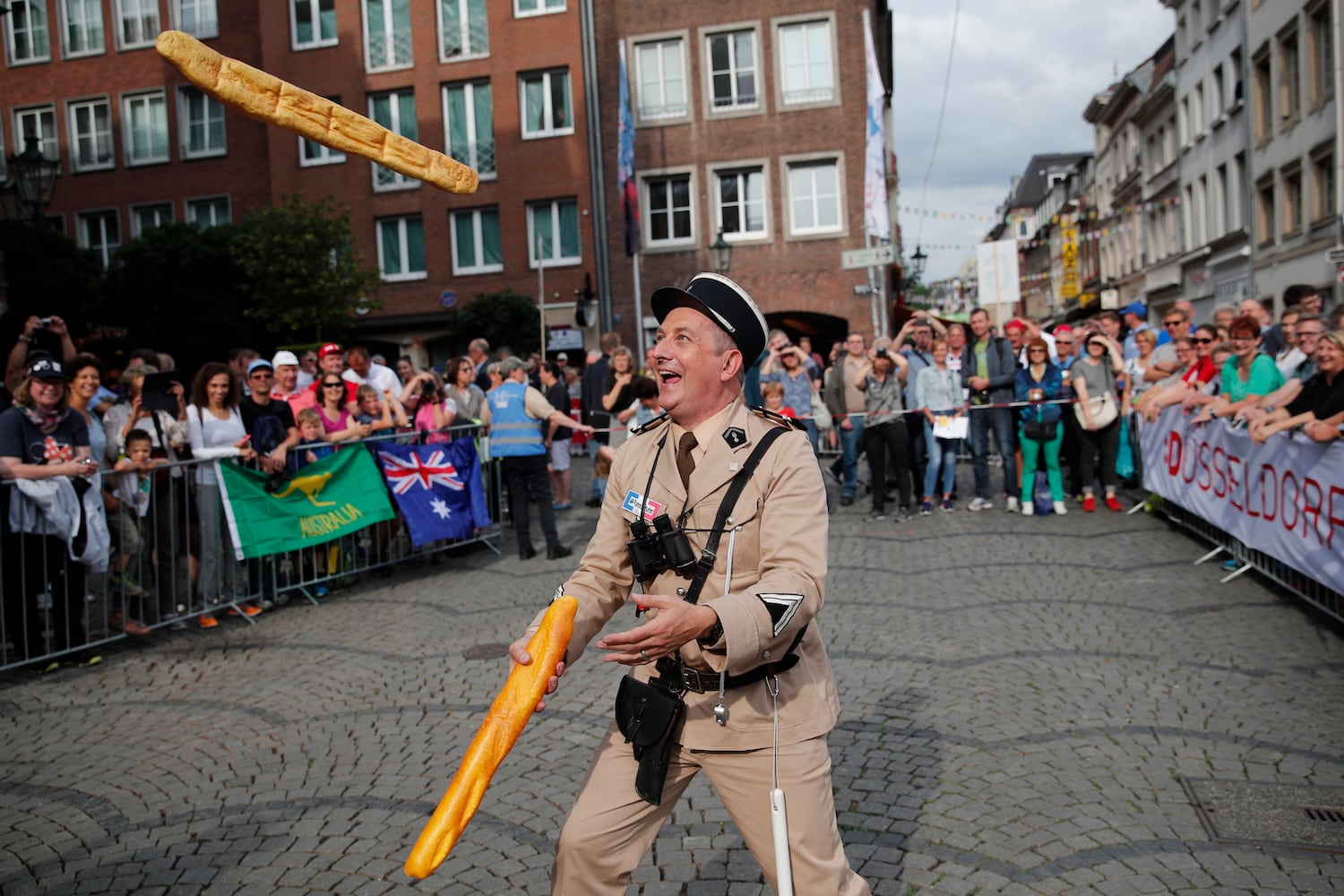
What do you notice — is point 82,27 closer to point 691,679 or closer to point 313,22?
point 313,22

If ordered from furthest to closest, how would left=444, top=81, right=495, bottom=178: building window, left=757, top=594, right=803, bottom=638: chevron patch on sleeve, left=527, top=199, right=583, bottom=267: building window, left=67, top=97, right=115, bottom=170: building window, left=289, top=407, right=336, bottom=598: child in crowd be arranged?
left=67, top=97, right=115, bottom=170: building window, left=444, top=81, right=495, bottom=178: building window, left=527, top=199, right=583, bottom=267: building window, left=289, top=407, right=336, bottom=598: child in crowd, left=757, top=594, right=803, bottom=638: chevron patch on sleeve

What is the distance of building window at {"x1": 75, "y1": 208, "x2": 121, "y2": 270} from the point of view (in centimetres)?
3678

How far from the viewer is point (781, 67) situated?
31641mm

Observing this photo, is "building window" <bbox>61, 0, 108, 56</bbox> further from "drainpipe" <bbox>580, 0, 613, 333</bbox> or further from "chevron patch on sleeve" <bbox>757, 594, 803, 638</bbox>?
"chevron patch on sleeve" <bbox>757, 594, 803, 638</bbox>

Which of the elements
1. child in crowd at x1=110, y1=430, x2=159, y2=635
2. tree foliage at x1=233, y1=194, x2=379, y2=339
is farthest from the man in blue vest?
tree foliage at x1=233, y1=194, x2=379, y2=339

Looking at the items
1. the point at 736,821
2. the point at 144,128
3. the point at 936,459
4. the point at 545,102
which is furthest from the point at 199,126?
the point at 736,821

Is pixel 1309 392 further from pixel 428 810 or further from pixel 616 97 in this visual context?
pixel 616 97

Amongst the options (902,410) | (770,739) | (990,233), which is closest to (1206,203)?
(902,410)

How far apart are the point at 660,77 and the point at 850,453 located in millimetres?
22329

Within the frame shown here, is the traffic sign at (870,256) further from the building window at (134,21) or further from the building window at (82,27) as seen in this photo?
the building window at (82,27)

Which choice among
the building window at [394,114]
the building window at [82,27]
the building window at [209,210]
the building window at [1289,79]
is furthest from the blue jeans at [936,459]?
the building window at [82,27]

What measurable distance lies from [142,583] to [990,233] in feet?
373

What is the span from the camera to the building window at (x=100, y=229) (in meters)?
36.8

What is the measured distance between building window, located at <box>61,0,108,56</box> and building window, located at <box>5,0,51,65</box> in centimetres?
68
